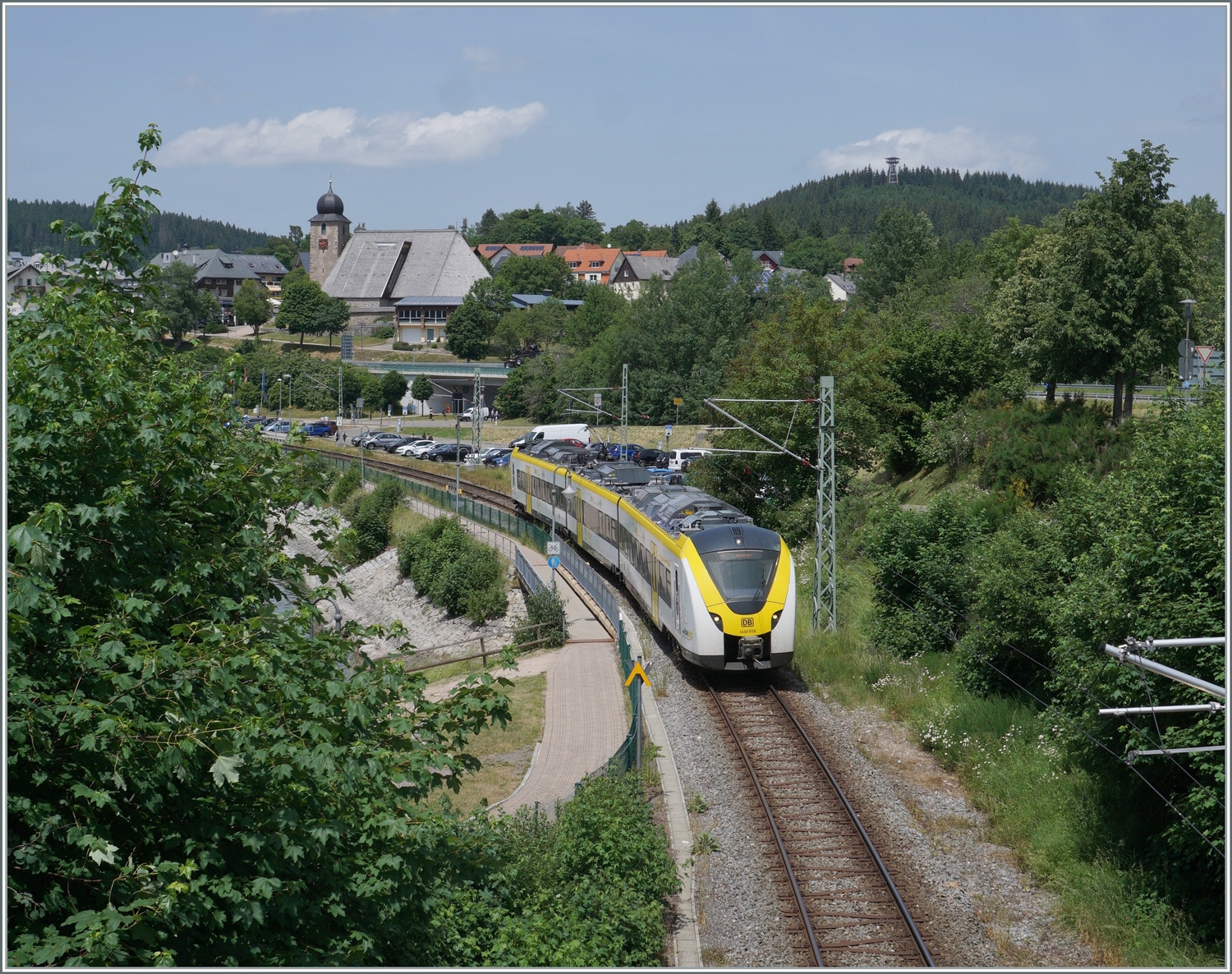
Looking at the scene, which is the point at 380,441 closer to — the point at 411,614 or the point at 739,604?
the point at 411,614

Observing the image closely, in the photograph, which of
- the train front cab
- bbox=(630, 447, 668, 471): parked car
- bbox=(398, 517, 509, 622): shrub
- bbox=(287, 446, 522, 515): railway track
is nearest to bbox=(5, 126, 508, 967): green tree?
the train front cab

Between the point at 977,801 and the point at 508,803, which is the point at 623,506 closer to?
the point at 508,803

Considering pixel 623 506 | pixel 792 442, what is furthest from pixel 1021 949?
pixel 792 442

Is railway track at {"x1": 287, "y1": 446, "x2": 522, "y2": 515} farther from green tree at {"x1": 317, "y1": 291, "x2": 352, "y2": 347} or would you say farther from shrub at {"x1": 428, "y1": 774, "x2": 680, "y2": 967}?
green tree at {"x1": 317, "y1": 291, "x2": 352, "y2": 347}

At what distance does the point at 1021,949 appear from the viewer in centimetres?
1243

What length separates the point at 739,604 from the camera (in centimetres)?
2128

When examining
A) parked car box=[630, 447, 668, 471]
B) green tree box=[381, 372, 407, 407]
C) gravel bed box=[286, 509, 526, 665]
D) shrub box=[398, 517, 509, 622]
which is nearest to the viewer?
gravel bed box=[286, 509, 526, 665]

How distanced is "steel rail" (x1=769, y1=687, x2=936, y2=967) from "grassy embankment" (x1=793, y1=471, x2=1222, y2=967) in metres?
1.85

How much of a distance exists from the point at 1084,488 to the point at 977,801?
5.61m

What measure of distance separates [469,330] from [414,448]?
39158 millimetres

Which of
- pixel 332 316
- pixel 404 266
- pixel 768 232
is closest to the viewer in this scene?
pixel 332 316

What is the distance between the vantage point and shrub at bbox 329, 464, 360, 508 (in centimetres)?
5972

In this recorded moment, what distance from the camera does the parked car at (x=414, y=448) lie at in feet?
237

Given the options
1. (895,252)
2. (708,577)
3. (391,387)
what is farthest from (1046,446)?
(391,387)
